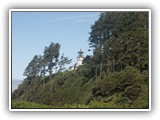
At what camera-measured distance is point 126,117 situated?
4.75m

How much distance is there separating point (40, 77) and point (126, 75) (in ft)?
2.16

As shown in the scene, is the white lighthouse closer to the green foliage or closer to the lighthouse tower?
the lighthouse tower

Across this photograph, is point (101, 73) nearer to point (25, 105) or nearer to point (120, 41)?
point (120, 41)

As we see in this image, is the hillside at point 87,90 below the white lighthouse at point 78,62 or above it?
below

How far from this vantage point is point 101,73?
480 centimetres

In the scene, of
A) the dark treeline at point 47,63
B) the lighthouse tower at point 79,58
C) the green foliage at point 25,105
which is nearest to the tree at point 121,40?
the lighthouse tower at point 79,58

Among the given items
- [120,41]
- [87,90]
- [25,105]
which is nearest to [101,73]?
[87,90]

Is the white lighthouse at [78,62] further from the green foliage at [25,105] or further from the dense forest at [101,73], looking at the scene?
the green foliage at [25,105]

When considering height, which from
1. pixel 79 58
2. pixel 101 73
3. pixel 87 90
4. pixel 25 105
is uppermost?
pixel 79 58

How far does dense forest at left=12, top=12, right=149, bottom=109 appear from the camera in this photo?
477cm

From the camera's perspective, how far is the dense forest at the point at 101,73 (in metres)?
4.77

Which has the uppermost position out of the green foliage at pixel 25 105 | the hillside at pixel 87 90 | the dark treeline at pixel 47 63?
the dark treeline at pixel 47 63

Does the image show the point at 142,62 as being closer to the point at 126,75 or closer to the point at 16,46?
the point at 126,75
